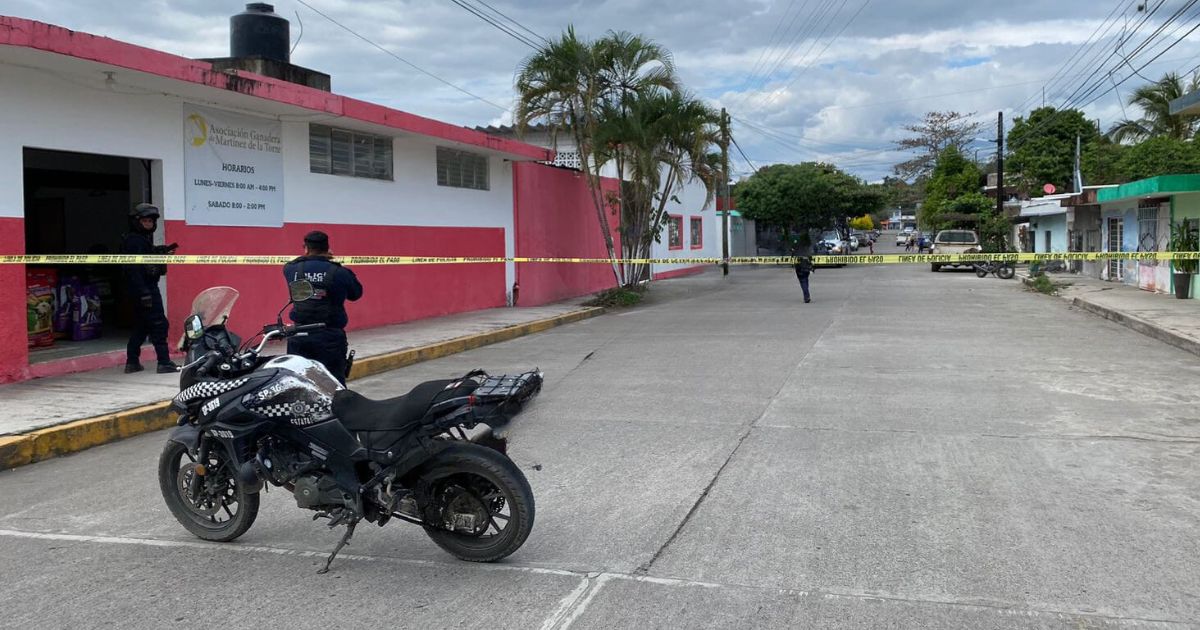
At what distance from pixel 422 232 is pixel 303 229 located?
3240 mm

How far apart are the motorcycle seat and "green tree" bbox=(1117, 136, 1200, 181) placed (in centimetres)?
3247

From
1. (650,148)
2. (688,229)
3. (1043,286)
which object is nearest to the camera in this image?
(650,148)

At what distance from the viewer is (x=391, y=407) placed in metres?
4.47

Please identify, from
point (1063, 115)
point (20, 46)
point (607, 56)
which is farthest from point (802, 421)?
point (1063, 115)

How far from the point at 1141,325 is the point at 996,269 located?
17.2 meters

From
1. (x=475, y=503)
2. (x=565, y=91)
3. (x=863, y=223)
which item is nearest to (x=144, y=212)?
(x=475, y=503)

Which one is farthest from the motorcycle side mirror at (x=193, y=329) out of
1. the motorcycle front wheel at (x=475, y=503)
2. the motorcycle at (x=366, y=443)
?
the motorcycle front wheel at (x=475, y=503)

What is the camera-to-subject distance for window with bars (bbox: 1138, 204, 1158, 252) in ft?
74.4

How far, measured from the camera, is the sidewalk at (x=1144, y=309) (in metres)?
13.4

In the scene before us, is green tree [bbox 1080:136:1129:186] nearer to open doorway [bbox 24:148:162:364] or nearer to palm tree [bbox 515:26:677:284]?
palm tree [bbox 515:26:677:284]

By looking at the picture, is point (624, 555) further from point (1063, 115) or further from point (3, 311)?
point (1063, 115)

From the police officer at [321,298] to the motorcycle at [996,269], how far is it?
91.1 feet

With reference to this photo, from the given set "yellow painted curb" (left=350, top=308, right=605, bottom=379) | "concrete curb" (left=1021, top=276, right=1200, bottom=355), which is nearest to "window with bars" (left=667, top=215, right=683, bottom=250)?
"concrete curb" (left=1021, top=276, right=1200, bottom=355)

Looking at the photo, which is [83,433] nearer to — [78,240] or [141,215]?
[141,215]
